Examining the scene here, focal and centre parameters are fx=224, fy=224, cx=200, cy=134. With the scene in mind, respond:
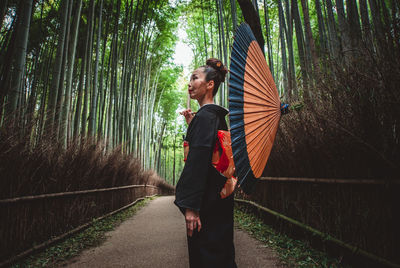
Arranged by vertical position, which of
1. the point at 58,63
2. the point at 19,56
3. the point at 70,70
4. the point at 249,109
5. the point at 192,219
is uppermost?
the point at 70,70

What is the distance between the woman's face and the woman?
0.15 m

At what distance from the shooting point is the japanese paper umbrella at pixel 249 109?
3.30 feet

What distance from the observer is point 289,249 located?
229 centimetres

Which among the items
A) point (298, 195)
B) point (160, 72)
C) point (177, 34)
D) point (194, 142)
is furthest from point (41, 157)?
point (160, 72)

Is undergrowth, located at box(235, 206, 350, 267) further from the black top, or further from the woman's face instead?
the woman's face

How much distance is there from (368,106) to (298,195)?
1.32 meters

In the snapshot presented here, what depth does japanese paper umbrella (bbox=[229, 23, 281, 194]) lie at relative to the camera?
1007 mm

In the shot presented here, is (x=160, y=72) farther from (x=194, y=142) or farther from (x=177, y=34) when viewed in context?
(x=194, y=142)

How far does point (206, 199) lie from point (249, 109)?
Answer: 0.47 m

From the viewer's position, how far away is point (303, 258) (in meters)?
2.02

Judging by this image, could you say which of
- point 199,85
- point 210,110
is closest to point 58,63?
point 199,85

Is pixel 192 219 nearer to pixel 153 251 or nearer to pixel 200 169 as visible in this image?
pixel 200 169

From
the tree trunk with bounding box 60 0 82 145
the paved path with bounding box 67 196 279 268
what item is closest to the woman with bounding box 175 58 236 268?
the paved path with bounding box 67 196 279 268

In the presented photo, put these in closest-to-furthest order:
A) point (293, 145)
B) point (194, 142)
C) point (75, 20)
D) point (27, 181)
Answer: point (194, 142) → point (27, 181) → point (293, 145) → point (75, 20)
